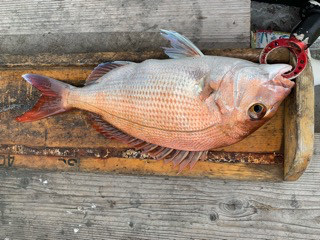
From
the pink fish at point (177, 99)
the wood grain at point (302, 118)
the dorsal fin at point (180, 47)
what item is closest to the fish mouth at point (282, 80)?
the pink fish at point (177, 99)

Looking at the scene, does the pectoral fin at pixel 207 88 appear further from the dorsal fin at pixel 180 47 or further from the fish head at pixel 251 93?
the dorsal fin at pixel 180 47

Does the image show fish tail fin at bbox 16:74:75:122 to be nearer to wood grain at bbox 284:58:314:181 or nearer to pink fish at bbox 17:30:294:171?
pink fish at bbox 17:30:294:171

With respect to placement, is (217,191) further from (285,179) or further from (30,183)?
(30,183)

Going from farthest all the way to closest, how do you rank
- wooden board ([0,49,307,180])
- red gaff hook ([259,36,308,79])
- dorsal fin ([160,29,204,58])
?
wooden board ([0,49,307,180]) → dorsal fin ([160,29,204,58]) → red gaff hook ([259,36,308,79])

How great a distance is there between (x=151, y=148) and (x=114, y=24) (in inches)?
40.4

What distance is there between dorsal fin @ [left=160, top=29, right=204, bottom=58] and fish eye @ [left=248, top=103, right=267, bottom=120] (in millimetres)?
424

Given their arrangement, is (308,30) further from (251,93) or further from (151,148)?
A: (151,148)

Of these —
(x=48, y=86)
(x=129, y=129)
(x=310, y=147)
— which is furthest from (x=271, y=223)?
(x=48, y=86)

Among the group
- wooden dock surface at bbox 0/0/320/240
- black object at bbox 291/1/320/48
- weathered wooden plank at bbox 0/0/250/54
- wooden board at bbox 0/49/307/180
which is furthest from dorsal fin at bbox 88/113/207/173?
black object at bbox 291/1/320/48

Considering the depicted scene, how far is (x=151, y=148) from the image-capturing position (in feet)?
5.77

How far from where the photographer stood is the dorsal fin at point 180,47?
1.64 meters

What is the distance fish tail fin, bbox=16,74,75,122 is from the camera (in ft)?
6.21

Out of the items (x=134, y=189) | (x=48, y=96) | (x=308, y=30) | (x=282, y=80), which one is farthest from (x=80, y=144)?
(x=308, y=30)

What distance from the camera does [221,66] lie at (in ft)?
4.96
